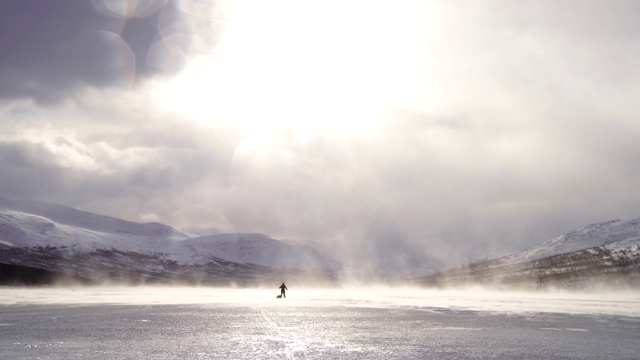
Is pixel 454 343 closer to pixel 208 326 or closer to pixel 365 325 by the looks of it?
pixel 365 325

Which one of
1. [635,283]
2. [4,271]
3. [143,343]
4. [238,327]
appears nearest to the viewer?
[143,343]

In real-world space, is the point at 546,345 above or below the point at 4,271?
below

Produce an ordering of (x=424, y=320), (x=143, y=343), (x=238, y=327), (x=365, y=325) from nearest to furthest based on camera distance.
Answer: (x=143, y=343), (x=238, y=327), (x=365, y=325), (x=424, y=320)

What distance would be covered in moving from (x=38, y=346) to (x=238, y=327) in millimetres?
10075

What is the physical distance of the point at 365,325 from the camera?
97.5 feet

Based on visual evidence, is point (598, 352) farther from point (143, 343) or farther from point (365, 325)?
point (143, 343)

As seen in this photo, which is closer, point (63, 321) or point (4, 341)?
point (4, 341)

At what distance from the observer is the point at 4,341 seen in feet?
70.9

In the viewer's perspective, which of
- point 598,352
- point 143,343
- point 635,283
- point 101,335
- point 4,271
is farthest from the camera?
point 4,271

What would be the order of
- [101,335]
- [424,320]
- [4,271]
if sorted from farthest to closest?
[4,271] < [424,320] < [101,335]

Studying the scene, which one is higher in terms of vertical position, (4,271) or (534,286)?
(4,271)

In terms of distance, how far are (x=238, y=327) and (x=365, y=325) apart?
7.27 m

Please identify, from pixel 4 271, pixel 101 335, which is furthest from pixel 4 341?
pixel 4 271

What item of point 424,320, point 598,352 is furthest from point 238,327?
point 598,352
